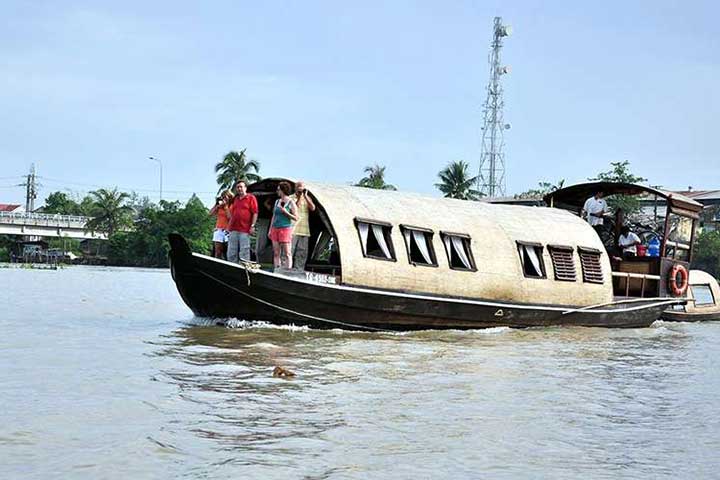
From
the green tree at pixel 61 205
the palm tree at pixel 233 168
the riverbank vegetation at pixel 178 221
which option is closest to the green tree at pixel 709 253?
the riverbank vegetation at pixel 178 221

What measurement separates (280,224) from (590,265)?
673 cm

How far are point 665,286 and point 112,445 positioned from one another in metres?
15.6

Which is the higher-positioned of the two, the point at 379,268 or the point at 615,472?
the point at 379,268

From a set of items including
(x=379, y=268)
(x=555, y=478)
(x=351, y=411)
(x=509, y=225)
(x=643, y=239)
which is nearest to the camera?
(x=555, y=478)

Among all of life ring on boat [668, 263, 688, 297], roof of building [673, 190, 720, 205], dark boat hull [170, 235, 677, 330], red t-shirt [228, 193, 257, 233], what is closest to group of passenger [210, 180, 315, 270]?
red t-shirt [228, 193, 257, 233]

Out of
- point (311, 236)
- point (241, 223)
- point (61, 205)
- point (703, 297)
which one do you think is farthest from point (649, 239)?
point (61, 205)

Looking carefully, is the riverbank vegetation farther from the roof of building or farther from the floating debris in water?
the floating debris in water

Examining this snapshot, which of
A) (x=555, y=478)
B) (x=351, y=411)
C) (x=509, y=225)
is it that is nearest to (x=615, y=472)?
(x=555, y=478)

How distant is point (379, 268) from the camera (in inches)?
578

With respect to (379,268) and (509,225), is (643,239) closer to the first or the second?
(509,225)

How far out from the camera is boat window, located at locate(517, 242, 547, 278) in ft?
56.1

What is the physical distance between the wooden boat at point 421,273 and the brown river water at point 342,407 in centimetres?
61

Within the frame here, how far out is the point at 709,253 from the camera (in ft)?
221

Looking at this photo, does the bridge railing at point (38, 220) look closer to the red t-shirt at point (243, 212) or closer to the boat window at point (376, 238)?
the red t-shirt at point (243, 212)
